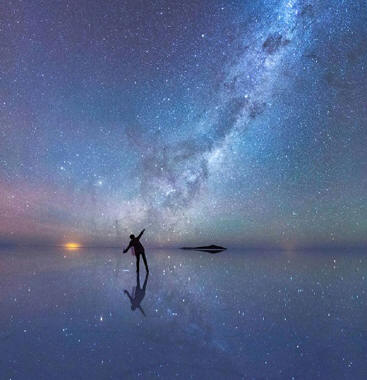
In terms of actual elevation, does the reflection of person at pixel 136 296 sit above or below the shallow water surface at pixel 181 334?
above

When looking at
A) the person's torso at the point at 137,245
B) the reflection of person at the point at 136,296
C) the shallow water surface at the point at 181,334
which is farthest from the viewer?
the person's torso at the point at 137,245

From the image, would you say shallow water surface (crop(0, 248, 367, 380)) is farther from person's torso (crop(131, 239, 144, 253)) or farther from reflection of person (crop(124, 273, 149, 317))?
person's torso (crop(131, 239, 144, 253))

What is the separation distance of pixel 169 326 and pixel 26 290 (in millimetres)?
6505

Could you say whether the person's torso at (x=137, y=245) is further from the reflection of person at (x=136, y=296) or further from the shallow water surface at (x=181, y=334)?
the shallow water surface at (x=181, y=334)

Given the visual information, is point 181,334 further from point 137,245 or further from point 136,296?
point 137,245

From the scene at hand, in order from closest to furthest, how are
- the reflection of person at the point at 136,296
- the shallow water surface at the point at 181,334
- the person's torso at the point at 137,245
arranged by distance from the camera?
the shallow water surface at the point at 181,334
the reflection of person at the point at 136,296
the person's torso at the point at 137,245

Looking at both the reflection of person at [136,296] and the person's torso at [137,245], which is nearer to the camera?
the reflection of person at [136,296]

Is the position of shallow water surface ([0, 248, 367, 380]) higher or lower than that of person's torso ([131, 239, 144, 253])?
lower

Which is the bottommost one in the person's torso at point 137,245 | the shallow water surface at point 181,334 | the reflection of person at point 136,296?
the shallow water surface at point 181,334

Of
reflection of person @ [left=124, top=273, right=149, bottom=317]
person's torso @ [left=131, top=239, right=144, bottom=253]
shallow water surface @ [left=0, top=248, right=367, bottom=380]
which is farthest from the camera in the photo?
person's torso @ [left=131, top=239, right=144, bottom=253]

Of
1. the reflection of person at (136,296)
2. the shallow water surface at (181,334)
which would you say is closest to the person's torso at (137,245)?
the reflection of person at (136,296)

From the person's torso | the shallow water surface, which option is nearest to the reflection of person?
the shallow water surface

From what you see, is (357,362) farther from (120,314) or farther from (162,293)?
(162,293)

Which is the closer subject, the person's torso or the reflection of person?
the reflection of person
